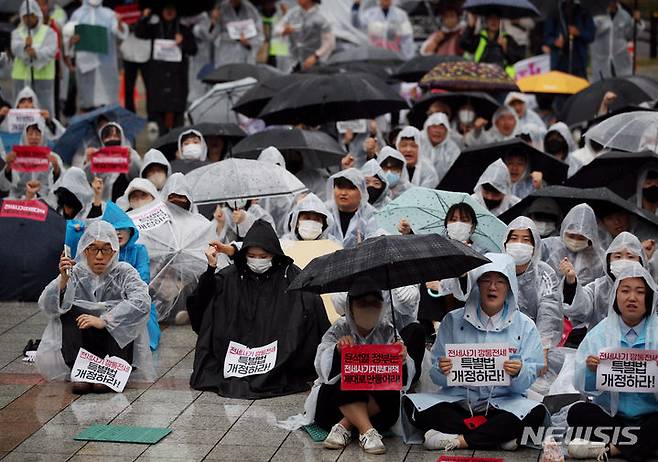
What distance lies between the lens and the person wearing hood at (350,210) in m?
12.9

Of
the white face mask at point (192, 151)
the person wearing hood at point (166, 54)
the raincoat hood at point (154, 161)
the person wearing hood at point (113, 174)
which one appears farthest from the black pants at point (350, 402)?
the person wearing hood at point (166, 54)

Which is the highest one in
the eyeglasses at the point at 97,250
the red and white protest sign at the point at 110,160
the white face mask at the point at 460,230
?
the white face mask at the point at 460,230

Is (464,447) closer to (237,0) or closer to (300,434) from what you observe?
(300,434)

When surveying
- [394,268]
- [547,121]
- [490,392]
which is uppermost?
[394,268]

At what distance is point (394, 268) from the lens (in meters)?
9.48

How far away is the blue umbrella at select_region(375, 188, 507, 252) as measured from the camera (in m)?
11.8

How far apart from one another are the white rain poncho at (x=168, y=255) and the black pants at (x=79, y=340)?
1925mm

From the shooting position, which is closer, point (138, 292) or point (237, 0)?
point (138, 292)

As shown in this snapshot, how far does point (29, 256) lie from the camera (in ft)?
45.9

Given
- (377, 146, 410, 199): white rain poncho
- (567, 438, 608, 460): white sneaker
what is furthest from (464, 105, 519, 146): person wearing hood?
(567, 438, 608, 460): white sneaker

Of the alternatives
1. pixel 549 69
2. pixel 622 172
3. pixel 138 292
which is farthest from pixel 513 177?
pixel 549 69

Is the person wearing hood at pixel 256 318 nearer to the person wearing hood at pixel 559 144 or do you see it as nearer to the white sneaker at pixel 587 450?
the white sneaker at pixel 587 450

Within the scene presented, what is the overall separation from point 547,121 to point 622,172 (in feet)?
20.3

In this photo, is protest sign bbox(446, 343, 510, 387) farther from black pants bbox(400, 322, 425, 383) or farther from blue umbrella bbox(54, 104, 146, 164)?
blue umbrella bbox(54, 104, 146, 164)
